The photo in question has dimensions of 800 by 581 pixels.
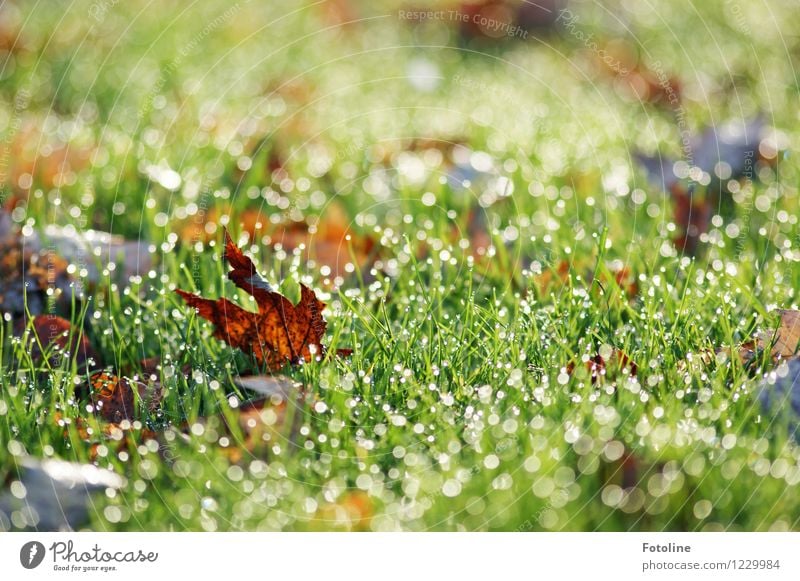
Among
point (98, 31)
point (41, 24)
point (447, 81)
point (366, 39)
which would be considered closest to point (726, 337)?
point (447, 81)

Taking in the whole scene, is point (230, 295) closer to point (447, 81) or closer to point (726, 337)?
point (726, 337)

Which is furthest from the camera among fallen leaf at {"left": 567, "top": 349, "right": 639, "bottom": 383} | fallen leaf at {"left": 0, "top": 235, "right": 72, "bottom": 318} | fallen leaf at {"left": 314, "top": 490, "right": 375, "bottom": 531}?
fallen leaf at {"left": 0, "top": 235, "right": 72, "bottom": 318}

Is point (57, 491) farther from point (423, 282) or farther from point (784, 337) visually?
point (784, 337)

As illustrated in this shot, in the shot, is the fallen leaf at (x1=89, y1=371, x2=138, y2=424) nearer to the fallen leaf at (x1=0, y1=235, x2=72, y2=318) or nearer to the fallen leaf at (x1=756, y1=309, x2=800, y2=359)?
the fallen leaf at (x1=0, y1=235, x2=72, y2=318)
